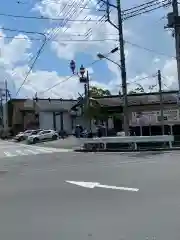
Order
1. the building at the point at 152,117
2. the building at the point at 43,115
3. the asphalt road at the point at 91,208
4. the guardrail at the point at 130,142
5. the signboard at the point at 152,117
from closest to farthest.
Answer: the asphalt road at the point at 91,208 → the guardrail at the point at 130,142 → the signboard at the point at 152,117 → the building at the point at 152,117 → the building at the point at 43,115

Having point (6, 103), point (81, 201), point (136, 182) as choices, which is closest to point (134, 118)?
point (136, 182)

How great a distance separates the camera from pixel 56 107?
8569cm

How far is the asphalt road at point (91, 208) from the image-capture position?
699 cm

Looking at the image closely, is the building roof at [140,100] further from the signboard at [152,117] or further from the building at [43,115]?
the building at [43,115]

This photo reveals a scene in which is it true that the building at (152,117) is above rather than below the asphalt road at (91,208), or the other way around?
above

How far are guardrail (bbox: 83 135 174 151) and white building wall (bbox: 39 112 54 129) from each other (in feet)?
166

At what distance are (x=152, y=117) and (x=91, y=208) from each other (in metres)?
27.0

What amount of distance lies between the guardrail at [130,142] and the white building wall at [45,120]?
5045 cm

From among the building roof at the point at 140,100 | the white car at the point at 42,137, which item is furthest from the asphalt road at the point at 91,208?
the white car at the point at 42,137

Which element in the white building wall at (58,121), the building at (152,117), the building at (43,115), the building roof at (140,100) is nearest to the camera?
the building at (152,117)

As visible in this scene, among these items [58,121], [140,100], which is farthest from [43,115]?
[140,100]

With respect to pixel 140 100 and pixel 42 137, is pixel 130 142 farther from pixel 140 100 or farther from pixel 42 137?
pixel 42 137

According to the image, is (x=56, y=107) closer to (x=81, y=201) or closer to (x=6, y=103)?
(x=6, y=103)

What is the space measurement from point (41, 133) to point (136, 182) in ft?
153
